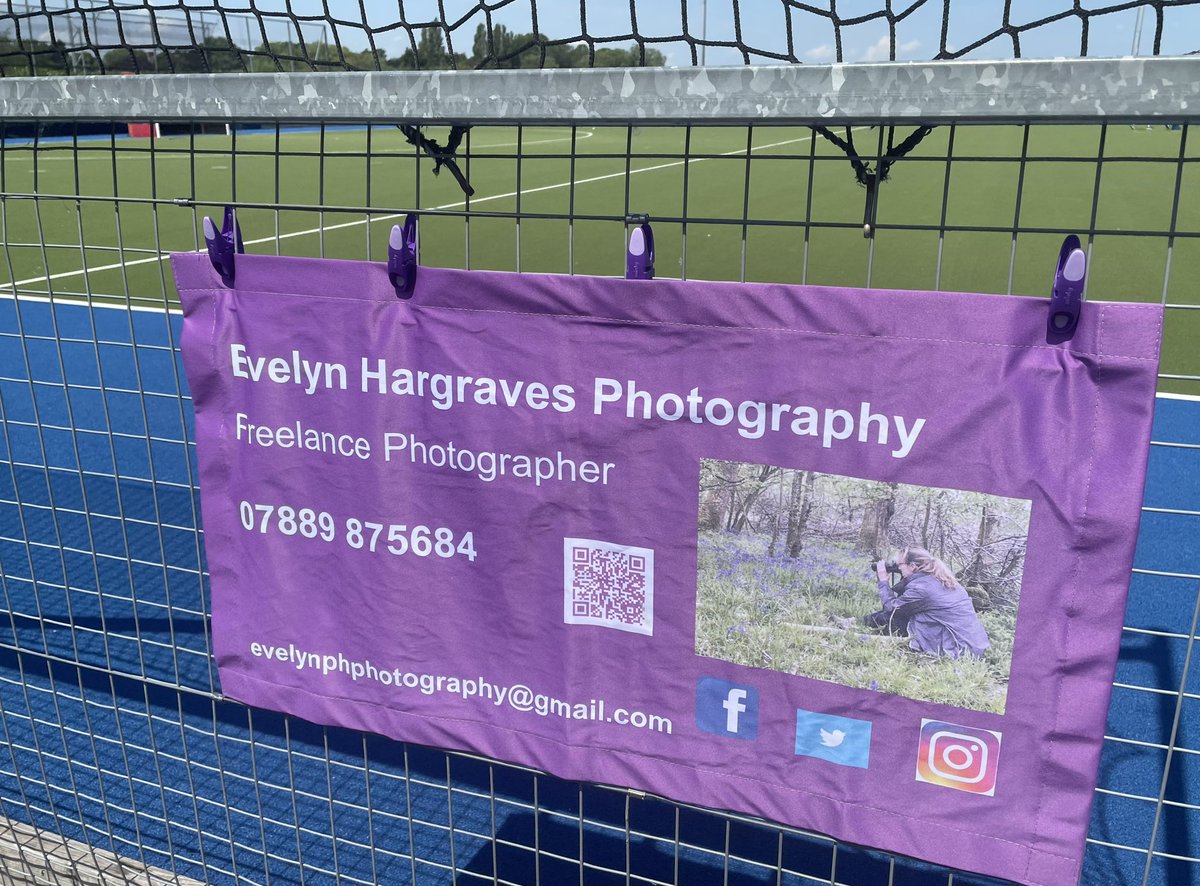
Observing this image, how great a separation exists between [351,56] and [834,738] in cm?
145

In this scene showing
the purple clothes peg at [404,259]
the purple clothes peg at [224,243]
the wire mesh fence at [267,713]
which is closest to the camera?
the purple clothes peg at [404,259]

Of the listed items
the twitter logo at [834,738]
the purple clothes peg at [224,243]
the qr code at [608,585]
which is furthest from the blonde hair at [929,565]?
the purple clothes peg at [224,243]

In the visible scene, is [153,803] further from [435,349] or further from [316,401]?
[435,349]

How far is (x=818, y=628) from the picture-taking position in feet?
5.29

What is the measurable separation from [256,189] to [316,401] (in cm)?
1665

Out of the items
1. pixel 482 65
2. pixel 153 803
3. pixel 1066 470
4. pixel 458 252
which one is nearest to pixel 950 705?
pixel 1066 470

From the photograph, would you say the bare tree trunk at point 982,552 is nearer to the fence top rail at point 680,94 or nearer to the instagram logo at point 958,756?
the instagram logo at point 958,756

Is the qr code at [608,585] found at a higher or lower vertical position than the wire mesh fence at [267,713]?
higher

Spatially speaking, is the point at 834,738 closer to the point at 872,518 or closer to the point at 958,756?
the point at 958,756

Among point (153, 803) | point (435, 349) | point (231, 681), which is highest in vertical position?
point (435, 349)

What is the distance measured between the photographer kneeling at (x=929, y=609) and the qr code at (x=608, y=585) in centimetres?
37

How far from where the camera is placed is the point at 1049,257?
513 inches

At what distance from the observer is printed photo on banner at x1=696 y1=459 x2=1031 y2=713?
1.48 m

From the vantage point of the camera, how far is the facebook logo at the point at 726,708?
1.69 m
